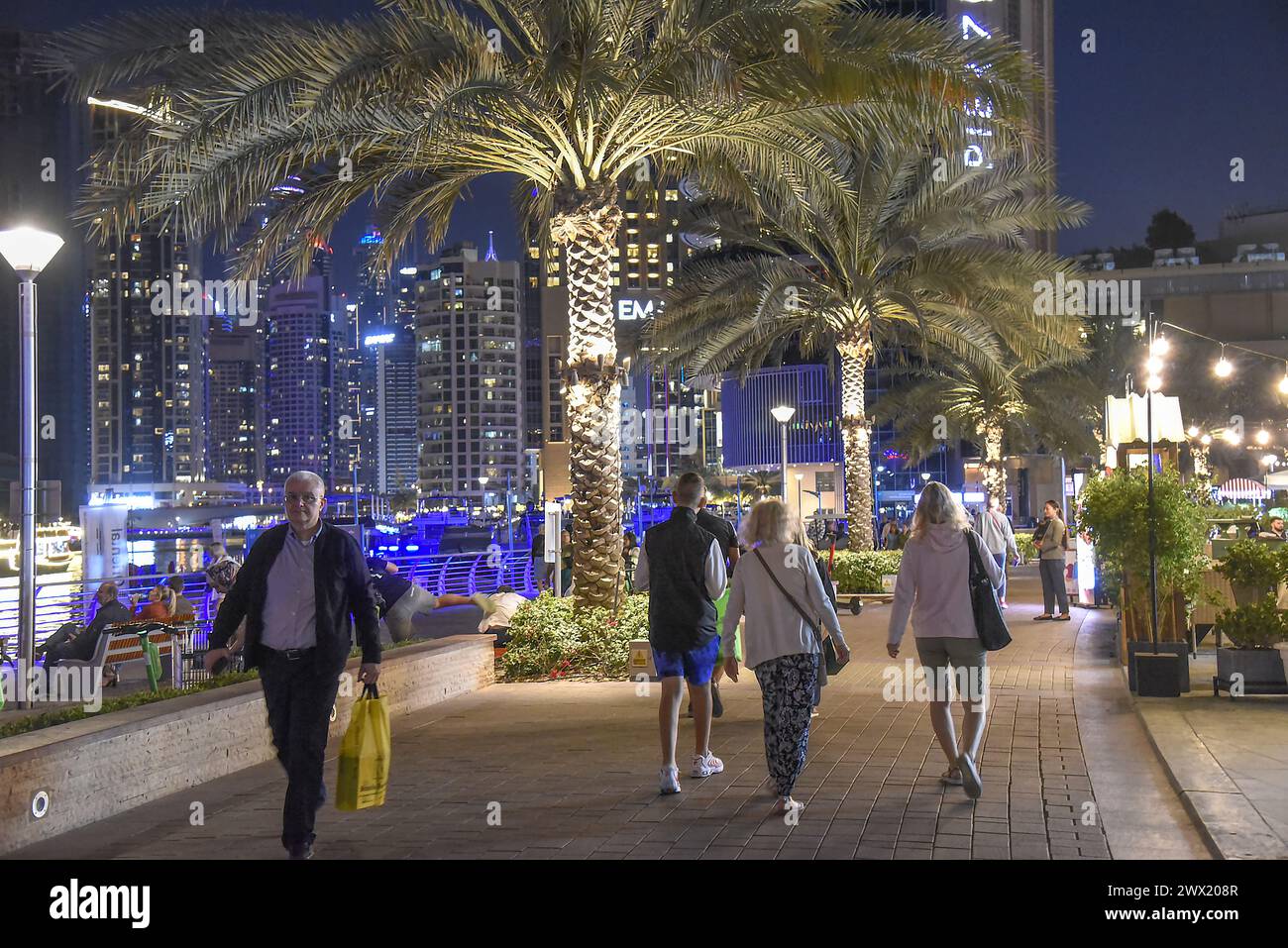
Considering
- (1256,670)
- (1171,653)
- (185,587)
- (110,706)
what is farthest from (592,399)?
(185,587)

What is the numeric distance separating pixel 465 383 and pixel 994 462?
13628 cm

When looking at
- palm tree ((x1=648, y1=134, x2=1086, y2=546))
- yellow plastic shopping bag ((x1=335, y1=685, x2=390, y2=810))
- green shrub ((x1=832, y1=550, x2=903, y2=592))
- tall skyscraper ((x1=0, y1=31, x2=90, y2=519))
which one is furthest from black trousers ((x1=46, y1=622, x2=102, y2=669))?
tall skyscraper ((x1=0, y1=31, x2=90, y2=519))

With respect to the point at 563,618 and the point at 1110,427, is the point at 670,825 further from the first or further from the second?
the point at 1110,427

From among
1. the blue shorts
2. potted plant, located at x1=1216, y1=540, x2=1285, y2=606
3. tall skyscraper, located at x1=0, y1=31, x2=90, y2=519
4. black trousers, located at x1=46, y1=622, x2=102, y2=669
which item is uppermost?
tall skyscraper, located at x1=0, y1=31, x2=90, y2=519

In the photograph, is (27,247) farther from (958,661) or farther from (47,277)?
(47,277)

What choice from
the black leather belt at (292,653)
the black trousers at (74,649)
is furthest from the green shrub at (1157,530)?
the black trousers at (74,649)

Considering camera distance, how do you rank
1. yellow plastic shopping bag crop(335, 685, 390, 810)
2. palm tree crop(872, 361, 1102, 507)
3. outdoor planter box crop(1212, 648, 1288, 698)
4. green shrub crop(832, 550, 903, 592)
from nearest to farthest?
1. yellow plastic shopping bag crop(335, 685, 390, 810)
2. outdoor planter box crop(1212, 648, 1288, 698)
3. green shrub crop(832, 550, 903, 592)
4. palm tree crop(872, 361, 1102, 507)

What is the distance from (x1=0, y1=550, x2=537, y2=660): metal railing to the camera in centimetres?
1614

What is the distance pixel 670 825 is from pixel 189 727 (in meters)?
3.26

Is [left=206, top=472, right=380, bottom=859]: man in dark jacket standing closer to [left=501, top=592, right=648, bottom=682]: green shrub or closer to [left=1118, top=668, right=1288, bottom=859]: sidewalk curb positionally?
[left=1118, top=668, right=1288, bottom=859]: sidewalk curb

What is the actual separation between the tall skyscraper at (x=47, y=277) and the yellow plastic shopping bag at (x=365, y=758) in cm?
3475

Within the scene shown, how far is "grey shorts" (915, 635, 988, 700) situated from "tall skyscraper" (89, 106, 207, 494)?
13700cm

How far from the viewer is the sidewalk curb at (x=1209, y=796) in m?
5.31
